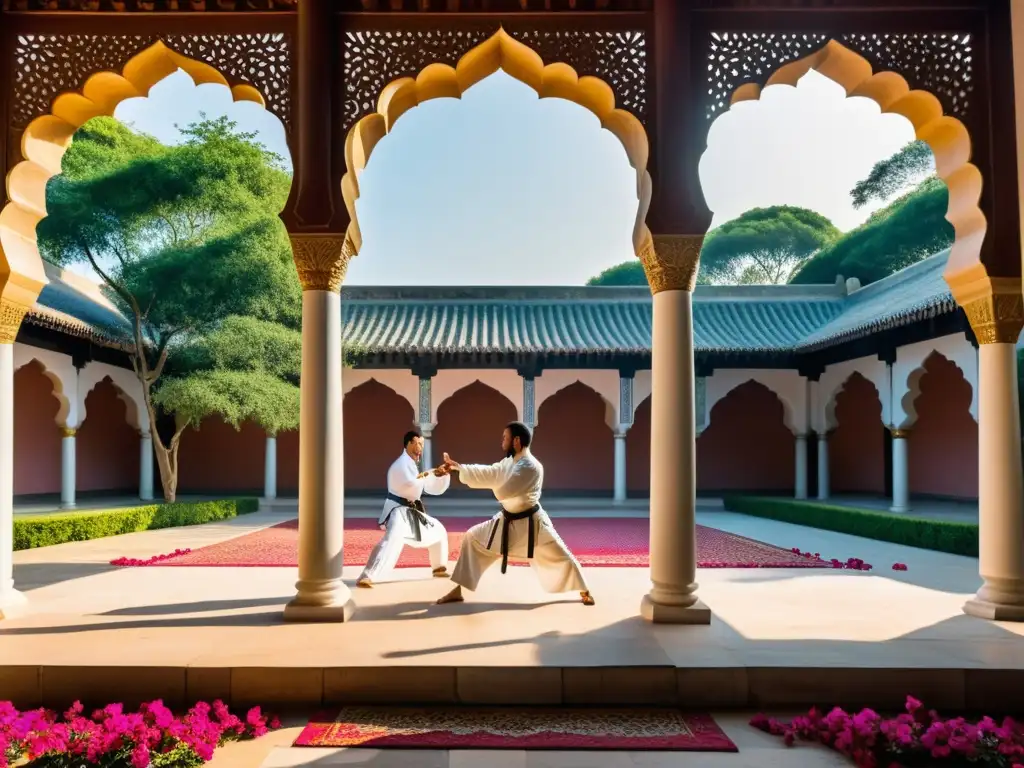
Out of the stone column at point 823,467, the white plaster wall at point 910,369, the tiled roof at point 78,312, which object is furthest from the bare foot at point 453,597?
the stone column at point 823,467

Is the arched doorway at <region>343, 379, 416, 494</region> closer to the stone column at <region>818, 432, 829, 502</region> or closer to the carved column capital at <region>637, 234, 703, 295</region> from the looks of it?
the stone column at <region>818, 432, 829, 502</region>

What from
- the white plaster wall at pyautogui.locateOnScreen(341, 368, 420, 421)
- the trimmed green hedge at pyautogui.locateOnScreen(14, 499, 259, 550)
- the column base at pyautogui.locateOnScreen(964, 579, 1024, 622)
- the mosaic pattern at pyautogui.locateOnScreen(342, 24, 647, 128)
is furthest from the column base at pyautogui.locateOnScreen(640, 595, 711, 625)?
the white plaster wall at pyautogui.locateOnScreen(341, 368, 420, 421)

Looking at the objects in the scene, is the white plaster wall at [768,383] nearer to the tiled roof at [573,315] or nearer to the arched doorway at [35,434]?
the tiled roof at [573,315]

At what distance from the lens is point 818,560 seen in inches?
311

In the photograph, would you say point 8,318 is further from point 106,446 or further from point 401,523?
point 106,446

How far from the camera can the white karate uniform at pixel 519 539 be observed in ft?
16.7

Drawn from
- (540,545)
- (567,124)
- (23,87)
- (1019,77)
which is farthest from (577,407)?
(1019,77)

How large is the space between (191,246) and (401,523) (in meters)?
9.42

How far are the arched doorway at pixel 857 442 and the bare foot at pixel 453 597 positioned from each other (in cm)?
1521

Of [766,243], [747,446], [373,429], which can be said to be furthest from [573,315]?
[766,243]

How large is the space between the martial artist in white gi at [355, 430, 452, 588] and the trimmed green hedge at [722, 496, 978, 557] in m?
6.65

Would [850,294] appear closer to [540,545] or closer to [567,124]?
[567,124]

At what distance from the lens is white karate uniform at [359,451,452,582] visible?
5.88 meters

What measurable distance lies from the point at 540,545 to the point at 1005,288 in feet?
12.0
